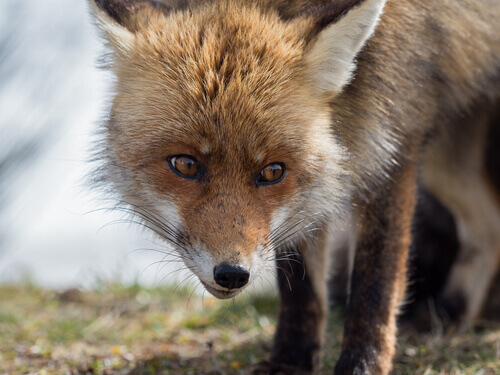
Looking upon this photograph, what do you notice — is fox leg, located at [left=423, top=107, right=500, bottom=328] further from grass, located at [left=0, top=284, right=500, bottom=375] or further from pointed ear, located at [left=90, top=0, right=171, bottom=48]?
pointed ear, located at [left=90, top=0, right=171, bottom=48]

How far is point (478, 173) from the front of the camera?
5023 millimetres

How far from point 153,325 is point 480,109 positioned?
334 centimetres

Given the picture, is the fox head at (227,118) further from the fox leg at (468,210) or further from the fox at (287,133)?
the fox leg at (468,210)

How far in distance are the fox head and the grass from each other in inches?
51.3

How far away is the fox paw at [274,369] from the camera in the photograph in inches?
152

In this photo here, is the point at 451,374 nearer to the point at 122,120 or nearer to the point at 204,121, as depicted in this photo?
the point at 204,121

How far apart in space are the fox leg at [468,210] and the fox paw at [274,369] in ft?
5.88

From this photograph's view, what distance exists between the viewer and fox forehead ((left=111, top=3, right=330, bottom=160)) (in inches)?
113

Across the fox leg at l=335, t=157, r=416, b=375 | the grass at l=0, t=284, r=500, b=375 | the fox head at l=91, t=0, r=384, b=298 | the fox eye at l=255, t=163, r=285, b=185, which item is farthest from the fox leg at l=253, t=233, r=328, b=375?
the fox eye at l=255, t=163, r=285, b=185

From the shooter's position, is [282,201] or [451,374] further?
[451,374]

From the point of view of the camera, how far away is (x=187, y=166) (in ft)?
9.45

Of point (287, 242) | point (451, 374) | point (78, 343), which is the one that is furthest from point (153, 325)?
point (451, 374)

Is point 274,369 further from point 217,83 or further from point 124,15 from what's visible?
point 124,15

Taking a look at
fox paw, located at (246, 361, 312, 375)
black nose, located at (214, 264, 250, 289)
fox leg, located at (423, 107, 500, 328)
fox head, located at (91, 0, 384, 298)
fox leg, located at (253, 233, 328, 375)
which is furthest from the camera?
fox leg, located at (423, 107, 500, 328)
